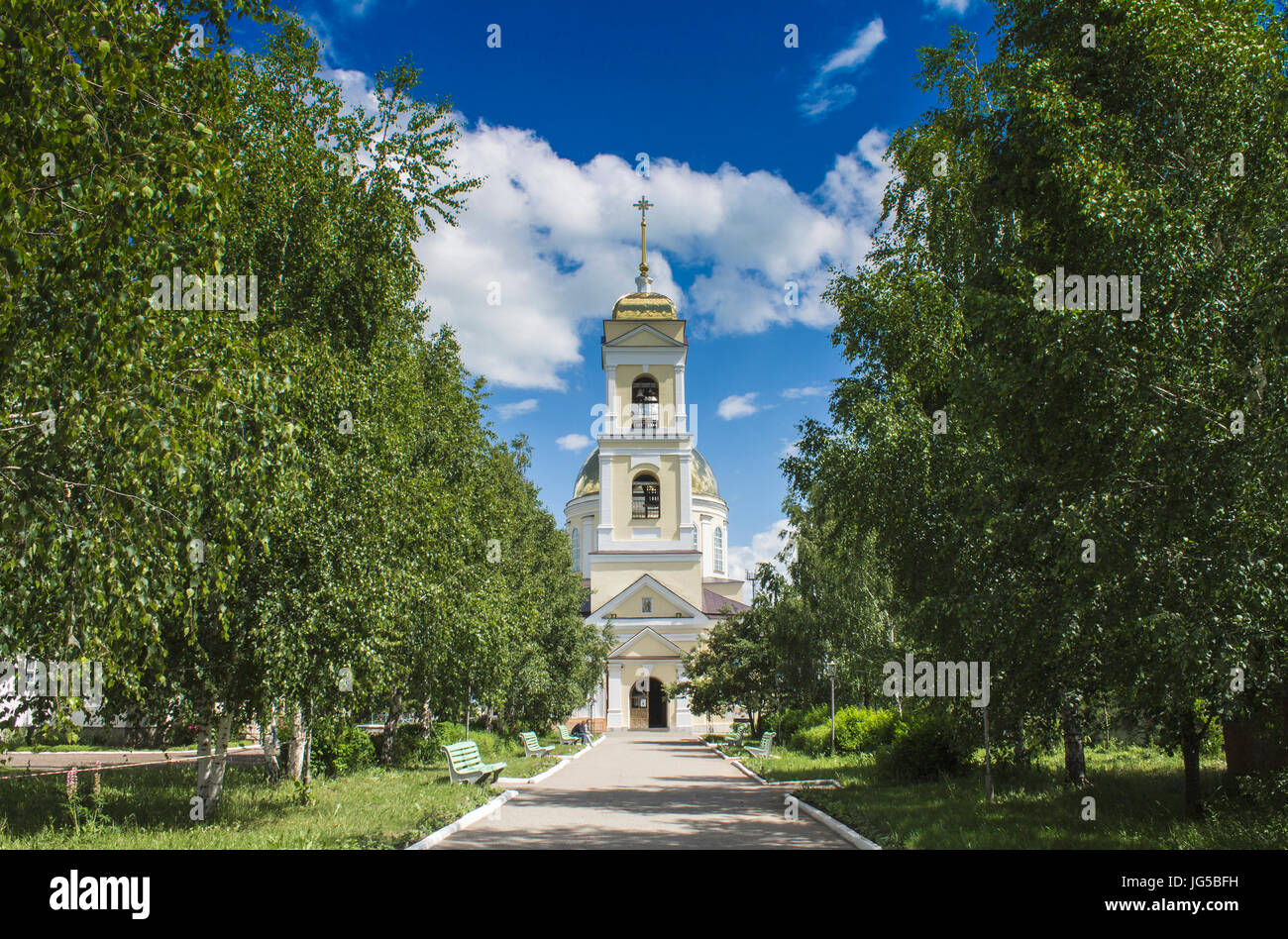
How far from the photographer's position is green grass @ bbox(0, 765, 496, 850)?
9.90 metres

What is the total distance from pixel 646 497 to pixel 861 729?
92.4ft

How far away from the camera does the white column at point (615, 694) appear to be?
163ft

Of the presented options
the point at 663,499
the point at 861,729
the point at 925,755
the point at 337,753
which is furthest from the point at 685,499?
the point at 925,755

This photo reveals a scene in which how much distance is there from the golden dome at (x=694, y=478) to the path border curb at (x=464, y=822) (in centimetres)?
4572

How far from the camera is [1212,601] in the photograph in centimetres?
814

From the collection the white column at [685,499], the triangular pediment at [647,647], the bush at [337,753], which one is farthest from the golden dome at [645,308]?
the bush at [337,753]

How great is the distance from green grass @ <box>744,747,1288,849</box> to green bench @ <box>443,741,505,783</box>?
235 inches

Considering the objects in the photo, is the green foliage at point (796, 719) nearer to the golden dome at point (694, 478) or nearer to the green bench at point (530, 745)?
the green bench at point (530, 745)

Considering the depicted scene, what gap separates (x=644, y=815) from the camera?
45.4 ft

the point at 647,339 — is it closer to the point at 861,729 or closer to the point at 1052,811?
the point at 861,729

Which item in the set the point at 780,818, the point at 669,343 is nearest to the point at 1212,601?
the point at 780,818

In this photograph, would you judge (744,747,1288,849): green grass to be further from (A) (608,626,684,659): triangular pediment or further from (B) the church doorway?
(B) the church doorway

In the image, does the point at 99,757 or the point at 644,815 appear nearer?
the point at 644,815

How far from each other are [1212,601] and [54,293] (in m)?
9.30
